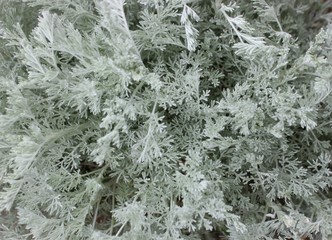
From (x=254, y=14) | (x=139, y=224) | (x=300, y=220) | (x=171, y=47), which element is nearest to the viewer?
(x=139, y=224)

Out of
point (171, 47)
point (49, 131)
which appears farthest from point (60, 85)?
point (171, 47)

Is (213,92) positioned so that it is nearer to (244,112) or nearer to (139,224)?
(244,112)

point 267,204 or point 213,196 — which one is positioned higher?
point 213,196

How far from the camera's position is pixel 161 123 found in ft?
6.10

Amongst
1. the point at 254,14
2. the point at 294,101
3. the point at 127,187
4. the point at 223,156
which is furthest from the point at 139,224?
the point at 254,14

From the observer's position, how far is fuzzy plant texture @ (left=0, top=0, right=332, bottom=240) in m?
1.70

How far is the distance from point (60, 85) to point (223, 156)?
2.49 feet

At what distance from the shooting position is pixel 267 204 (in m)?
1.95

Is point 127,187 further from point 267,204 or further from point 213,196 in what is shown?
point 267,204

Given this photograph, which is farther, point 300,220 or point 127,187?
point 127,187

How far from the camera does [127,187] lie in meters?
1.97

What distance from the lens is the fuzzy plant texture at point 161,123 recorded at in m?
1.70

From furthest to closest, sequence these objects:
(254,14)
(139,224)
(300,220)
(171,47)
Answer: (254,14) → (171,47) → (300,220) → (139,224)

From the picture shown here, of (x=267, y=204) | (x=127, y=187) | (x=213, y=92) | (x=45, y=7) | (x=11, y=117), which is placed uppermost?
(x=45, y=7)
